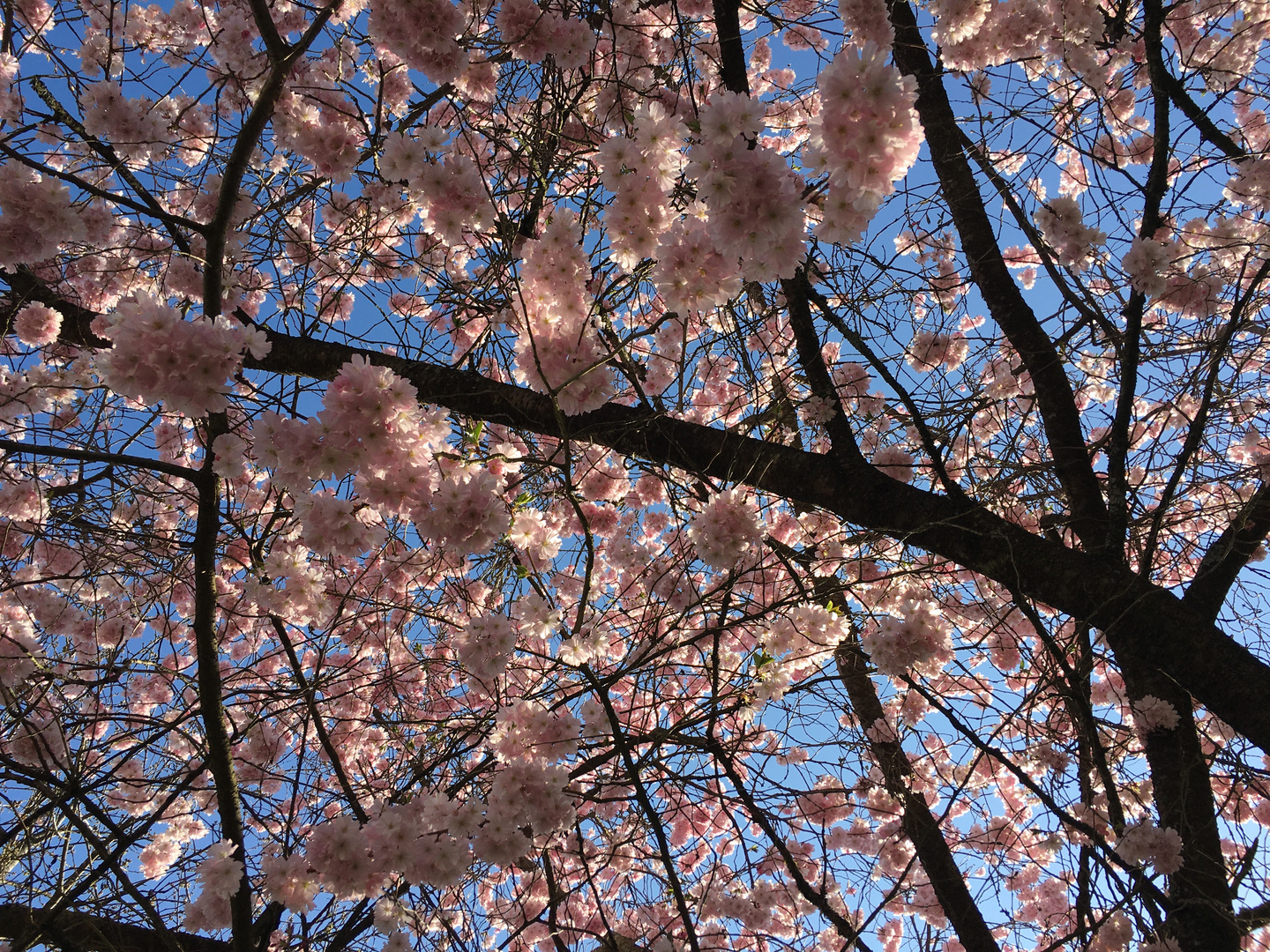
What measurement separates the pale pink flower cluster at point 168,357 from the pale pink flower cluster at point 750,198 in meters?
1.19

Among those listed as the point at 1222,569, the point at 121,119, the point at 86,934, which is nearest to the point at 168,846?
the point at 86,934

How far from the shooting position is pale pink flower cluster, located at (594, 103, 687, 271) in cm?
185

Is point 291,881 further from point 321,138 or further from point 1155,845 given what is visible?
point 1155,845

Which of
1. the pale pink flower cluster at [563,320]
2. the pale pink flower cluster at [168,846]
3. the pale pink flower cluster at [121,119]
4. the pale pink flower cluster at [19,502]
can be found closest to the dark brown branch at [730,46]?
the pale pink flower cluster at [563,320]

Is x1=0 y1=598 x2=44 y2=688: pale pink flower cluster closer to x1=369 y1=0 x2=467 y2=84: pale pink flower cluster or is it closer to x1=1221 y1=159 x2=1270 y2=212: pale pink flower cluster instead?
x1=369 y1=0 x2=467 y2=84: pale pink flower cluster

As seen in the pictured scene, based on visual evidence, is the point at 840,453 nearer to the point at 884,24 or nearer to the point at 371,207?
the point at 884,24

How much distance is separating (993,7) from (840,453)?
2.06 metres

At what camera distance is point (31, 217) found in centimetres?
258

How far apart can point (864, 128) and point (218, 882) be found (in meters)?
2.94

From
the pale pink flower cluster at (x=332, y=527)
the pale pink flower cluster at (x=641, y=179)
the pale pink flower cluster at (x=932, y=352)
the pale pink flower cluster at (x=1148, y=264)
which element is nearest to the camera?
the pale pink flower cluster at (x=641, y=179)

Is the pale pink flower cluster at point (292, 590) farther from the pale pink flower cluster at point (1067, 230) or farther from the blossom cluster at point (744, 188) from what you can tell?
the pale pink flower cluster at point (1067, 230)

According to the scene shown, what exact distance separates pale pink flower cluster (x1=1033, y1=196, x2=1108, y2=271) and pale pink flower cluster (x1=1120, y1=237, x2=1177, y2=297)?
0.59m

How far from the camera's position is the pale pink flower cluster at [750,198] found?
1600mm

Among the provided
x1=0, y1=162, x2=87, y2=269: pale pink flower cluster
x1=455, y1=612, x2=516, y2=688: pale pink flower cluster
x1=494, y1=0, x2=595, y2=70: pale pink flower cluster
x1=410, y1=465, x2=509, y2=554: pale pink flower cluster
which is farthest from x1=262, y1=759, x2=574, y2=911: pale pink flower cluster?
x1=494, y1=0, x2=595, y2=70: pale pink flower cluster
